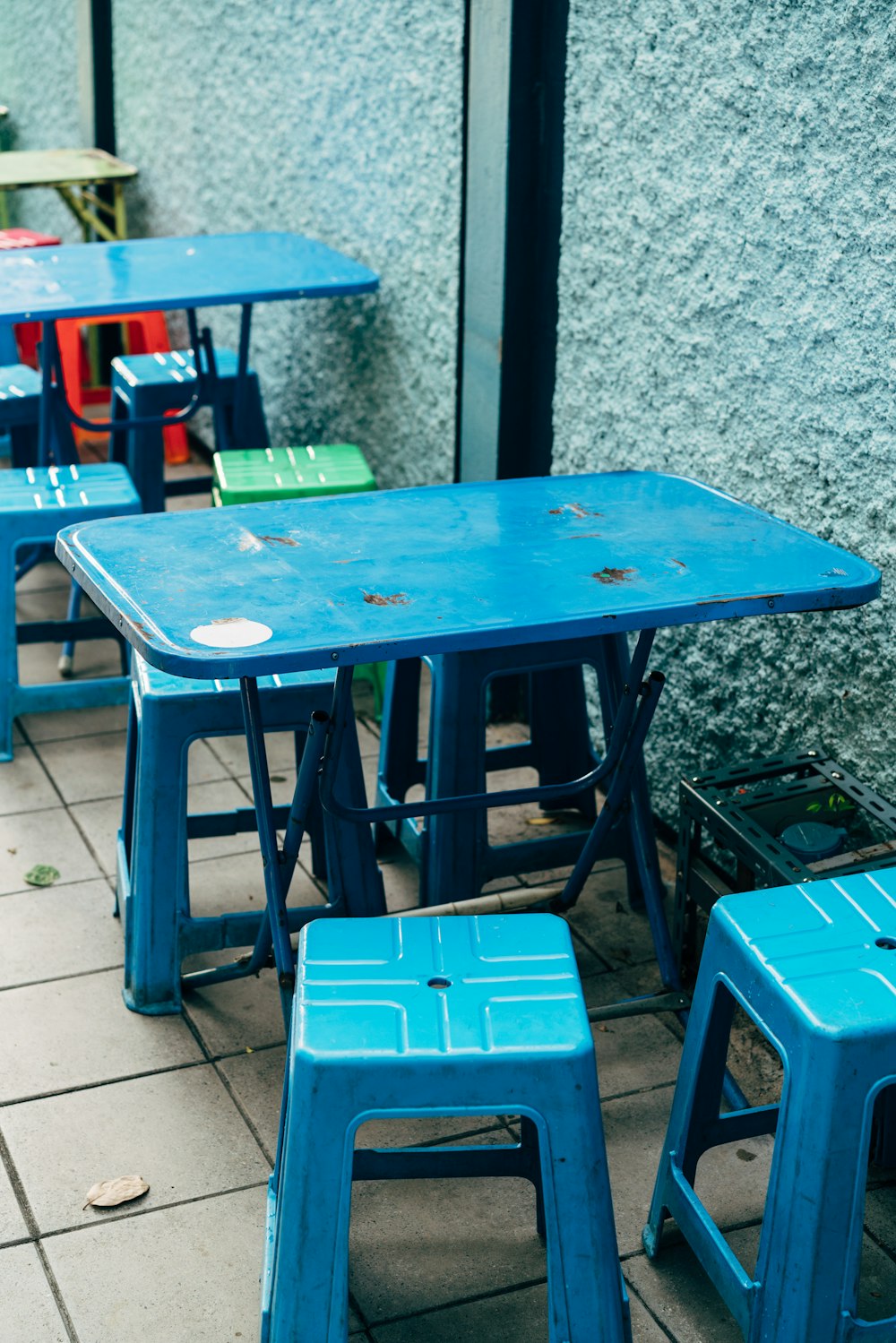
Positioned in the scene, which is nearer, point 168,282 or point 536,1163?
point 536,1163

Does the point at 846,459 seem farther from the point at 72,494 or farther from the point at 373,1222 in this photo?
the point at 72,494

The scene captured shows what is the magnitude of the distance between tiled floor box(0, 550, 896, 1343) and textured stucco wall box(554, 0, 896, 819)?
0.69 meters

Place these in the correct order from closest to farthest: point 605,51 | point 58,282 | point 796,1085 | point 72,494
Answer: point 796,1085, point 605,51, point 72,494, point 58,282

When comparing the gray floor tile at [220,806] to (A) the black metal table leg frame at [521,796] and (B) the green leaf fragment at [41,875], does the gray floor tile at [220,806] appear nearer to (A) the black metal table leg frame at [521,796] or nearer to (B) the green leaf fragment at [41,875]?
(B) the green leaf fragment at [41,875]

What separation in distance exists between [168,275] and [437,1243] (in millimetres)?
3223

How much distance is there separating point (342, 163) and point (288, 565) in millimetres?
3184

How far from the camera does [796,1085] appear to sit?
214 centimetres

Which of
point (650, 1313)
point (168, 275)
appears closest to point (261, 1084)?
point (650, 1313)

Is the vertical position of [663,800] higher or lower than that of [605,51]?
lower

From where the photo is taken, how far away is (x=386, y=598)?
2467 millimetres

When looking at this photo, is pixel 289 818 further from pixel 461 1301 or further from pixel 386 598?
pixel 461 1301

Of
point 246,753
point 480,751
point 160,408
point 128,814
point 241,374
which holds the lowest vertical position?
point 246,753

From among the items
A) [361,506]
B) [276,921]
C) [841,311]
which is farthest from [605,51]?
[276,921]

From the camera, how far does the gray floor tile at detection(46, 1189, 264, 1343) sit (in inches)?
95.3
